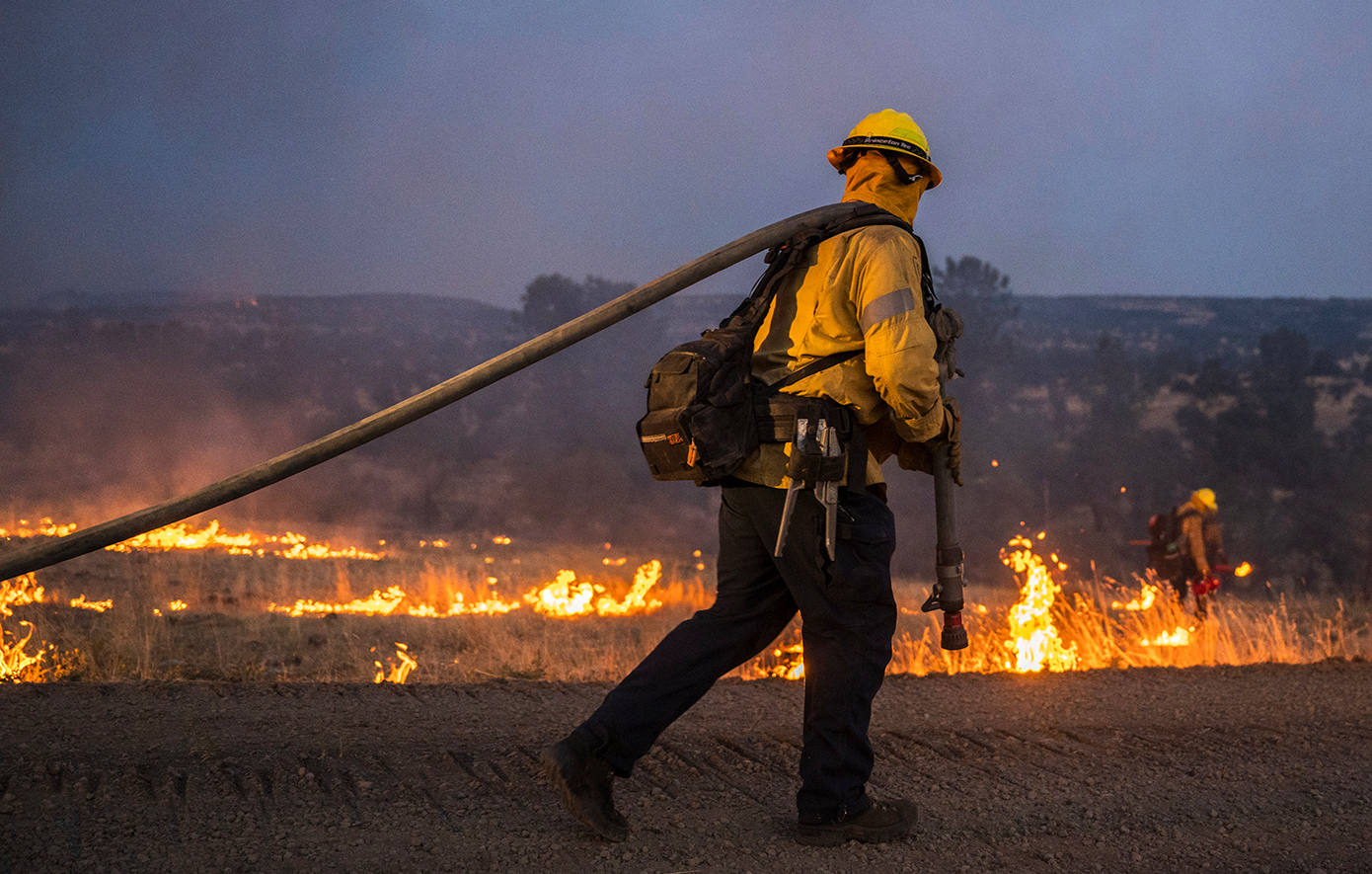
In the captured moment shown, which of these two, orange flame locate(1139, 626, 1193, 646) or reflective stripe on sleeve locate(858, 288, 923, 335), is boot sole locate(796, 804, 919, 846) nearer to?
reflective stripe on sleeve locate(858, 288, 923, 335)

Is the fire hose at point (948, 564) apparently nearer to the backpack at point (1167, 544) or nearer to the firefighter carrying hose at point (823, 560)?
the firefighter carrying hose at point (823, 560)

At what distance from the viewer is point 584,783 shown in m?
2.94

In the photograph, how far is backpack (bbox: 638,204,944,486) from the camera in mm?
2945

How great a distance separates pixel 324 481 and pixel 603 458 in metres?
11.9

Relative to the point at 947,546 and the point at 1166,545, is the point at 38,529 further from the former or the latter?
the point at 1166,545

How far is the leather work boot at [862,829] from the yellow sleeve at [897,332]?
3.97 ft

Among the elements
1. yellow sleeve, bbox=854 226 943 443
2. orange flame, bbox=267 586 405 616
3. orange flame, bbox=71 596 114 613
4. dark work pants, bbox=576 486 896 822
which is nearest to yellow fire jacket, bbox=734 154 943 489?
yellow sleeve, bbox=854 226 943 443

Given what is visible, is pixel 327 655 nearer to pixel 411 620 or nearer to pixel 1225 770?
pixel 411 620

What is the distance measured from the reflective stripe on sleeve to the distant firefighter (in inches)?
376

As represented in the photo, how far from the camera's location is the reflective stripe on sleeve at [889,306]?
288cm

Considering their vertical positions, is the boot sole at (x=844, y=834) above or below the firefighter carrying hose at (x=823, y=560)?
below

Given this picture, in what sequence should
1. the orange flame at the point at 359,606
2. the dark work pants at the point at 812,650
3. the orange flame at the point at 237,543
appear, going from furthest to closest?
the orange flame at the point at 237,543
the orange flame at the point at 359,606
the dark work pants at the point at 812,650

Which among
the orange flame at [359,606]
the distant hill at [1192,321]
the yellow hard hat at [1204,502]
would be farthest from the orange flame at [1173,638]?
the distant hill at [1192,321]

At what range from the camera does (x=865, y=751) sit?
3057mm
